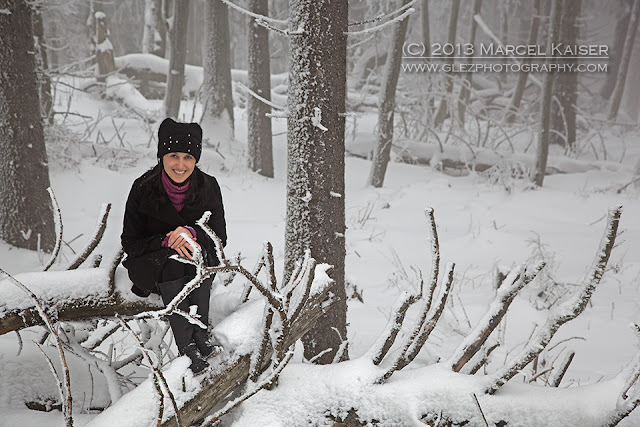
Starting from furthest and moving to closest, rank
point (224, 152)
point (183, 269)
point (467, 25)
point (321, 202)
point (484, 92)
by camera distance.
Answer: point (467, 25), point (484, 92), point (224, 152), point (321, 202), point (183, 269)

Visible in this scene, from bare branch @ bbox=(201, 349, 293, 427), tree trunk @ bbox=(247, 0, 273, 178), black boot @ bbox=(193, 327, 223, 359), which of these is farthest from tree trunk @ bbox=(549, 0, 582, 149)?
bare branch @ bbox=(201, 349, 293, 427)

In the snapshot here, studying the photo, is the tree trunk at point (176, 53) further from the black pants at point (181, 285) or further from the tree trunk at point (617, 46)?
the tree trunk at point (617, 46)

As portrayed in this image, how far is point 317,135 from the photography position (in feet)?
9.66

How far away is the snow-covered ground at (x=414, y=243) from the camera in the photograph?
242 cm

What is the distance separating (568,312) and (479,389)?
0.47 m

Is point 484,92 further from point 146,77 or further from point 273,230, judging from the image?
point 273,230

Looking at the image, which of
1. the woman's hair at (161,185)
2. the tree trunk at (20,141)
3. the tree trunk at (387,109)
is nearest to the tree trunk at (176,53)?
the tree trunk at (387,109)

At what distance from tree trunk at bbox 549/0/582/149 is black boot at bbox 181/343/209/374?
37.4ft

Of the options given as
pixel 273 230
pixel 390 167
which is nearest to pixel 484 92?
pixel 390 167

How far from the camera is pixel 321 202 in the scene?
3.03 metres

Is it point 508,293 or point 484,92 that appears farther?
point 484,92

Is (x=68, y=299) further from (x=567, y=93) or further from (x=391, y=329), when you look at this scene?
(x=567, y=93)

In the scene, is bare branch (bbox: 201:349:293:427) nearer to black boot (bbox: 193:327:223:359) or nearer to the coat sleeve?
black boot (bbox: 193:327:223:359)

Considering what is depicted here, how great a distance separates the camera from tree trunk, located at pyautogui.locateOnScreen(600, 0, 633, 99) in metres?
20.5
